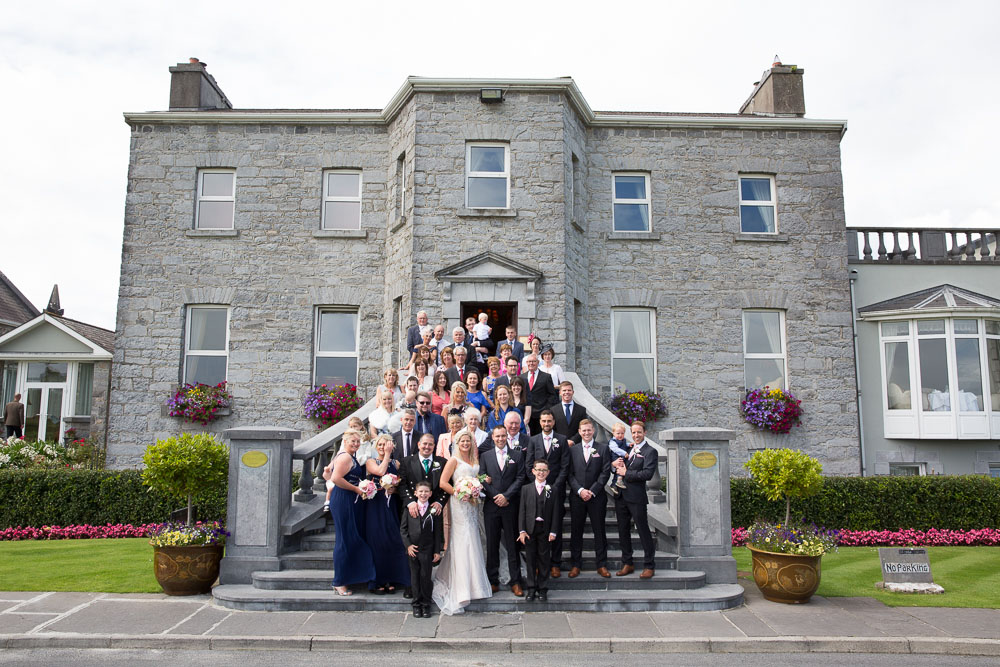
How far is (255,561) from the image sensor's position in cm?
828

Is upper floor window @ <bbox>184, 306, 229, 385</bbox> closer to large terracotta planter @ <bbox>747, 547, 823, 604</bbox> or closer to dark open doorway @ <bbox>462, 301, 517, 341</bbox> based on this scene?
dark open doorway @ <bbox>462, 301, 517, 341</bbox>

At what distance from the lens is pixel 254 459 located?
8500mm

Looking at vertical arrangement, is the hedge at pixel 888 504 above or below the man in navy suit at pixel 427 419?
below

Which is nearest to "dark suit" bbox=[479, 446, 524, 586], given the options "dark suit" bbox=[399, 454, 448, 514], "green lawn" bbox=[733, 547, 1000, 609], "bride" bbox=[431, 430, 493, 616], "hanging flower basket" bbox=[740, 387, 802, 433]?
"bride" bbox=[431, 430, 493, 616]

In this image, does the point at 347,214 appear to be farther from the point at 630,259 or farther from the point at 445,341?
the point at 630,259

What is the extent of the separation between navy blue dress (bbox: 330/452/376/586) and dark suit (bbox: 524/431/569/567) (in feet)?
6.26

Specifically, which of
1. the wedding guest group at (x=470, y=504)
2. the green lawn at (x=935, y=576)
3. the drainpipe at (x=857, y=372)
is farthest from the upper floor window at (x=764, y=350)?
the wedding guest group at (x=470, y=504)

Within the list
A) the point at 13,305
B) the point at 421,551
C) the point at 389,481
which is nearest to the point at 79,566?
the point at 389,481

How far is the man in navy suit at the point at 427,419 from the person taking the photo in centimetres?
→ 879

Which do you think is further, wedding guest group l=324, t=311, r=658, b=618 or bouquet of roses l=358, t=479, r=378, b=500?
bouquet of roses l=358, t=479, r=378, b=500

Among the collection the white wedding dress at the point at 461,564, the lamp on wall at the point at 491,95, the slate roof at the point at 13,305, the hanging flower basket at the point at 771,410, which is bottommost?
the white wedding dress at the point at 461,564

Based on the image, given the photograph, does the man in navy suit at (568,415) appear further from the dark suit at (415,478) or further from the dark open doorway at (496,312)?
the dark open doorway at (496,312)

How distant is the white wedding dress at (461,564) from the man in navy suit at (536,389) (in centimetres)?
246

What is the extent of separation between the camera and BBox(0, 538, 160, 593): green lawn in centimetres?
849
